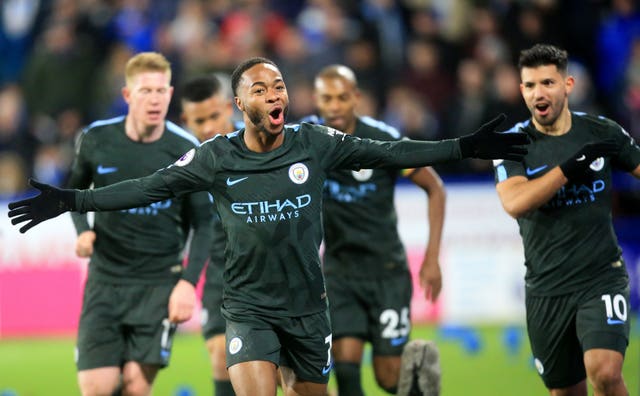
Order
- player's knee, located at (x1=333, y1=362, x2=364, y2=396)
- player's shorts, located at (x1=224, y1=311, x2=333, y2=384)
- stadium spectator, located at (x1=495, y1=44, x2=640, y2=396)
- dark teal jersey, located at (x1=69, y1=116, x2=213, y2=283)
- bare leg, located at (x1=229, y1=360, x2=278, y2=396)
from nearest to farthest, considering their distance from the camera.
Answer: bare leg, located at (x1=229, y1=360, x2=278, y2=396), player's shorts, located at (x1=224, y1=311, x2=333, y2=384), stadium spectator, located at (x1=495, y1=44, x2=640, y2=396), dark teal jersey, located at (x1=69, y1=116, x2=213, y2=283), player's knee, located at (x1=333, y1=362, x2=364, y2=396)

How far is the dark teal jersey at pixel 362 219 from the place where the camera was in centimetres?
849

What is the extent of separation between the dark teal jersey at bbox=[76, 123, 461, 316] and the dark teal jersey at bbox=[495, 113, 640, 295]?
120cm

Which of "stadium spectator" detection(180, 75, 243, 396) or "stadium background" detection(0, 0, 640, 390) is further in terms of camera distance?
"stadium background" detection(0, 0, 640, 390)

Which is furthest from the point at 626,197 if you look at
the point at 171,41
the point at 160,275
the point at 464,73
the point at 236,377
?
the point at 236,377

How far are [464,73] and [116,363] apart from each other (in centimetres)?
872

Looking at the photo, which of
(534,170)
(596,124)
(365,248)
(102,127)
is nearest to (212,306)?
(365,248)

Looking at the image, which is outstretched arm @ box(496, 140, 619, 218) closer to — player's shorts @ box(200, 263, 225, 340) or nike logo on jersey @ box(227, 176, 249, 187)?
nike logo on jersey @ box(227, 176, 249, 187)

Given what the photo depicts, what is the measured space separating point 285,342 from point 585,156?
2.11 metres

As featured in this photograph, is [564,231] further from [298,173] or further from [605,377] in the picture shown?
[298,173]

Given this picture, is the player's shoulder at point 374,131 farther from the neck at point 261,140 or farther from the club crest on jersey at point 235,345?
the club crest on jersey at point 235,345

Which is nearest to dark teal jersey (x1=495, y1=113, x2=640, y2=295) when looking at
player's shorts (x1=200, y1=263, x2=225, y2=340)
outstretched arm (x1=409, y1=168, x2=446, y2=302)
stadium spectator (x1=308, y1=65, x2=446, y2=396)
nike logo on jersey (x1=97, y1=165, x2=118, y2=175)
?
outstretched arm (x1=409, y1=168, x2=446, y2=302)

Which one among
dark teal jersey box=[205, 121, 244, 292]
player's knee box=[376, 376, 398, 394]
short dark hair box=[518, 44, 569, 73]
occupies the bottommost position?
player's knee box=[376, 376, 398, 394]

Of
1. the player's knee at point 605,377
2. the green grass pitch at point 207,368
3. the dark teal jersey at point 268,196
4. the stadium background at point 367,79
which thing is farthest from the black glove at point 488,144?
the stadium background at point 367,79

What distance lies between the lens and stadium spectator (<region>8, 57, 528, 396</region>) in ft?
21.1
